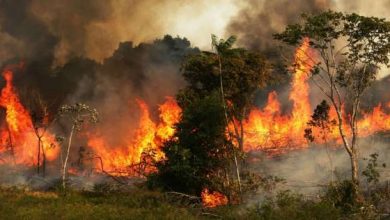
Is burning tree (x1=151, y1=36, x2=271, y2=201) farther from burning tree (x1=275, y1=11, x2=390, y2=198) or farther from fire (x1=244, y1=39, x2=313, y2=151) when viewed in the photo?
fire (x1=244, y1=39, x2=313, y2=151)

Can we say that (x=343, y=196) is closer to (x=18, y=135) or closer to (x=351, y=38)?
(x=351, y=38)

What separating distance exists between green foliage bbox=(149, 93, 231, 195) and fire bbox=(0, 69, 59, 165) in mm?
54251

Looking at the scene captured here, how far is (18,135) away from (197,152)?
2444 inches

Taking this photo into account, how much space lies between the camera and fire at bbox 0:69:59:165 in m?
90.0

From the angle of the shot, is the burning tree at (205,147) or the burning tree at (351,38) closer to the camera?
the burning tree at (351,38)

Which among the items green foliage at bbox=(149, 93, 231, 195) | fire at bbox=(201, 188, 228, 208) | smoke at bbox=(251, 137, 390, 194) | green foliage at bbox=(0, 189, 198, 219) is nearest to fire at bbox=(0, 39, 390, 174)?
smoke at bbox=(251, 137, 390, 194)

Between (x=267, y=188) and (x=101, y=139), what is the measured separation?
57822mm

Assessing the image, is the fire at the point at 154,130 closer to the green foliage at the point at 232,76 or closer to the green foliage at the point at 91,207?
the green foliage at the point at 232,76

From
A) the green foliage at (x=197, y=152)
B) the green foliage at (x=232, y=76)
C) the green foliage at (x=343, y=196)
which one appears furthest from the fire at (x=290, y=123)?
the green foliage at (x=343, y=196)

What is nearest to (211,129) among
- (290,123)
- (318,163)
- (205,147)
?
(205,147)

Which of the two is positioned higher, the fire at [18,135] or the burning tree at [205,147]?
the fire at [18,135]

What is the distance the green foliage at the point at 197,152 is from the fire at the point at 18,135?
54.3m

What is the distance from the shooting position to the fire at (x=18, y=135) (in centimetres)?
9000

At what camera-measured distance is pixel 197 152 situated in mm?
41000
